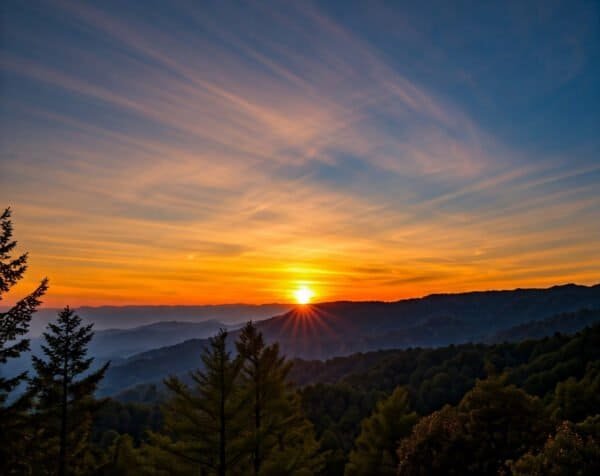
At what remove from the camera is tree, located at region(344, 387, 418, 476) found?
31.0 metres

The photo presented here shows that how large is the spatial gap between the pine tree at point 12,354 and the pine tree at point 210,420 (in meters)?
4.13

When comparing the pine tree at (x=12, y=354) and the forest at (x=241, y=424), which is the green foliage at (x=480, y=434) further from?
the pine tree at (x=12, y=354)

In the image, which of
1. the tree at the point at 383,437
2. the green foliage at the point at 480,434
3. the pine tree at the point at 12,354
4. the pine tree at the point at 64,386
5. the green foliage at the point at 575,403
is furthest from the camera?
the green foliage at the point at 575,403

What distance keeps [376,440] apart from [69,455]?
20923 millimetres

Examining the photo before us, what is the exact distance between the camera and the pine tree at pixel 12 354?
43.0 ft

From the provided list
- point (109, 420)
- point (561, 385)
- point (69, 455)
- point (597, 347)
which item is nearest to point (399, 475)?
point (69, 455)

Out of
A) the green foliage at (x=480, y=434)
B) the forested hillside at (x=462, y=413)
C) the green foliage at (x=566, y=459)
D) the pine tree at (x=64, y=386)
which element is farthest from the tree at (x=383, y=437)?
the pine tree at (x=64, y=386)

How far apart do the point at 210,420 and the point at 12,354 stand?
6.58 meters

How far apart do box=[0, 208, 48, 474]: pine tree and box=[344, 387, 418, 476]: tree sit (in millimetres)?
23857

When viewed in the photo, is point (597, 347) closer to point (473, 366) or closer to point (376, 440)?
point (473, 366)

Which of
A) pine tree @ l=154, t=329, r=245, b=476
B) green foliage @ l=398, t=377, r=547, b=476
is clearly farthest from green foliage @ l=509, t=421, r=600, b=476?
pine tree @ l=154, t=329, r=245, b=476

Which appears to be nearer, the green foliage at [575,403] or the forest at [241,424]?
the forest at [241,424]

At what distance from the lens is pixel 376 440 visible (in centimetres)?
3216

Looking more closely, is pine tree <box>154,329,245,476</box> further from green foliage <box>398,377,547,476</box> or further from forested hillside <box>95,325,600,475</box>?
green foliage <box>398,377,547,476</box>
